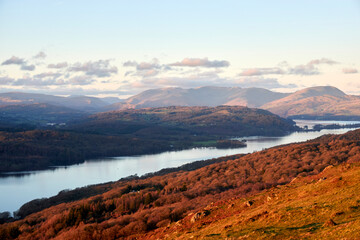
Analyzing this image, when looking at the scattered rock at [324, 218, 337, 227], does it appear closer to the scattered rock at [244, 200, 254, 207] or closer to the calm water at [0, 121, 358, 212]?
the scattered rock at [244, 200, 254, 207]

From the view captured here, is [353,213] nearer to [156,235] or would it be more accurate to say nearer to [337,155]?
[156,235]

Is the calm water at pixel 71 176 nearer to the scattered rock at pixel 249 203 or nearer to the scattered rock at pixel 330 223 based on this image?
the scattered rock at pixel 249 203

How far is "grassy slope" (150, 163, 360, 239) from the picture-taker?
15180 mm

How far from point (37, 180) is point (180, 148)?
86.3 metres

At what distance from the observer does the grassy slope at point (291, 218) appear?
15180 mm

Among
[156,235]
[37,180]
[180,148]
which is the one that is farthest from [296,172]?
[180,148]

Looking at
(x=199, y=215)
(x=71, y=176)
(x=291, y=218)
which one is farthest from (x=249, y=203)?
(x=71, y=176)

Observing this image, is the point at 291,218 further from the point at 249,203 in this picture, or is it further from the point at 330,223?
the point at 249,203

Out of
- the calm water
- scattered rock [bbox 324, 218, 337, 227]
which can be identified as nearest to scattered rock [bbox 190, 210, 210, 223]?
scattered rock [bbox 324, 218, 337, 227]

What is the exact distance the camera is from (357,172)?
73.5ft

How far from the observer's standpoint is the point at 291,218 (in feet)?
57.7

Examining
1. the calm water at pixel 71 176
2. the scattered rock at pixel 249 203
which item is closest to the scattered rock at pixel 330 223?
the scattered rock at pixel 249 203

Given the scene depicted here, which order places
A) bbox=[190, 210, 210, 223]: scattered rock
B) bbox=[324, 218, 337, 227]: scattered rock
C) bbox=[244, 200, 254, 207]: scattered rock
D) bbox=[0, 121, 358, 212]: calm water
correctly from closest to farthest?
1. bbox=[324, 218, 337, 227]: scattered rock
2. bbox=[190, 210, 210, 223]: scattered rock
3. bbox=[244, 200, 254, 207]: scattered rock
4. bbox=[0, 121, 358, 212]: calm water

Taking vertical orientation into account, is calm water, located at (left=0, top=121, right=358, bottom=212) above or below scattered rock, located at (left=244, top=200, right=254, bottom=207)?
below
